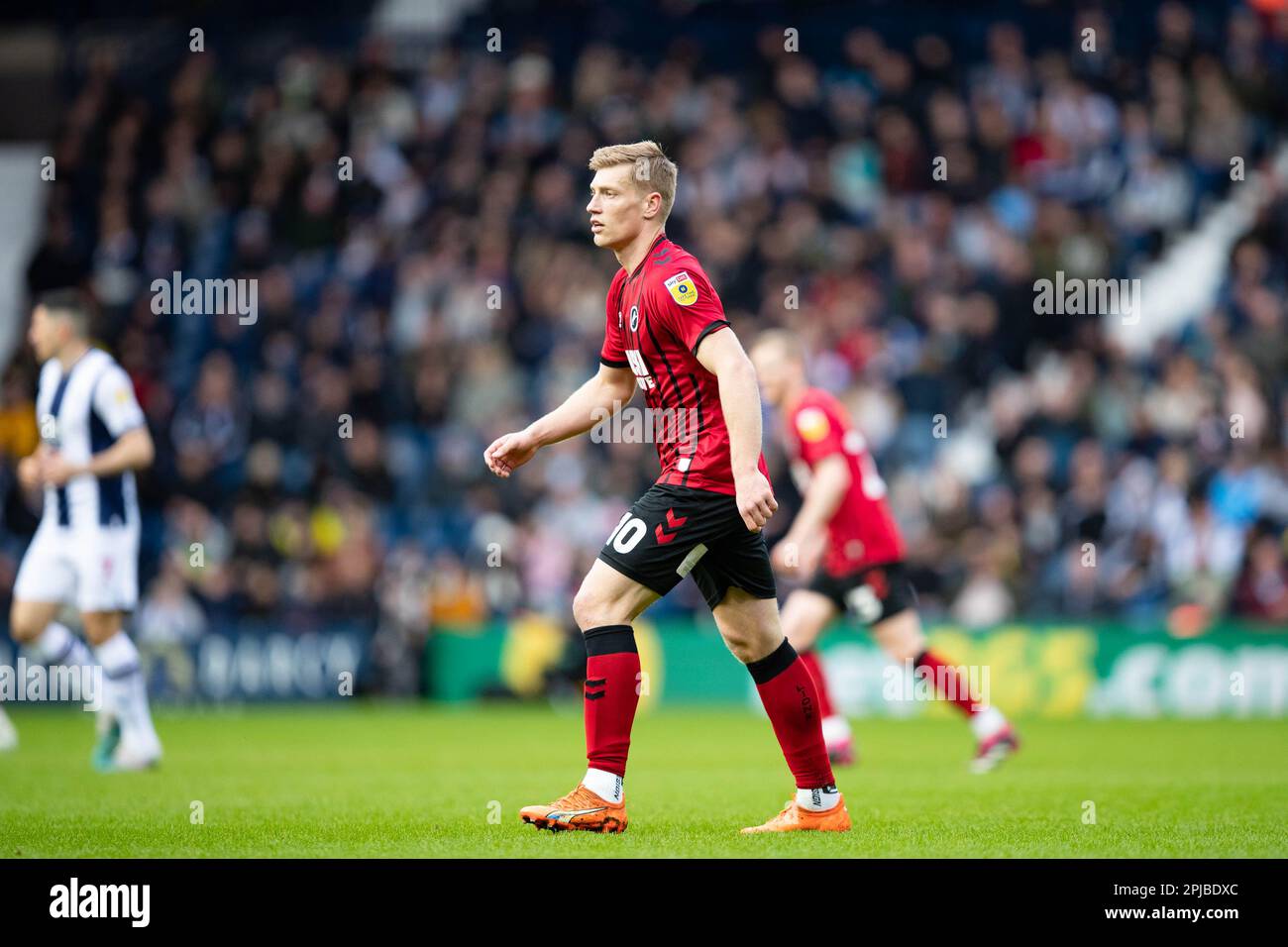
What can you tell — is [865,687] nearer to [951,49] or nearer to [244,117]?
[951,49]

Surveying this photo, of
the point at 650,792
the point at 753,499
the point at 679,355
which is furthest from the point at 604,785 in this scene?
the point at 650,792

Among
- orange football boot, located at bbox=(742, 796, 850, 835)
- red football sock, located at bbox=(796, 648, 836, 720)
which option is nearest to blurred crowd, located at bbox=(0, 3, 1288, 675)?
red football sock, located at bbox=(796, 648, 836, 720)

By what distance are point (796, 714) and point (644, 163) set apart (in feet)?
7.58

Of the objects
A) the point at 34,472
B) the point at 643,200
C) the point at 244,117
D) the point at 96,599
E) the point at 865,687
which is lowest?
the point at 865,687

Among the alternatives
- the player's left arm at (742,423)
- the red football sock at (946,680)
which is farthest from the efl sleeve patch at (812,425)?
the player's left arm at (742,423)

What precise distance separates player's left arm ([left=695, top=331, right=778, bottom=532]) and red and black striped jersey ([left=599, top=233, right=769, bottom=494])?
13 centimetres

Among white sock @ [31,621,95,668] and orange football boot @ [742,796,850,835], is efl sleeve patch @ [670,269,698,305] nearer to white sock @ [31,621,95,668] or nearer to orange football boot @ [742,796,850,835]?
orange football boot @ [742,796,850,835]

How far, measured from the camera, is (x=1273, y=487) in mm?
17531

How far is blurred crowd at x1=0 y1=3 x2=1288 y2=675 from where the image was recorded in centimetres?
1803

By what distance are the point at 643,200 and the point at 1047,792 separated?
3.90 meters

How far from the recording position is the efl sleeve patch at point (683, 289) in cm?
665

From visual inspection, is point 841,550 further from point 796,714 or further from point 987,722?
point 796,714

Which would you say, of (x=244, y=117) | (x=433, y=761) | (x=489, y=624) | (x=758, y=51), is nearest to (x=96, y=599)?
(x=433, y=761)

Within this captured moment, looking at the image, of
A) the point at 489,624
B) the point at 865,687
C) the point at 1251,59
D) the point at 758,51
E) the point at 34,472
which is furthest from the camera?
the point at 758,51
